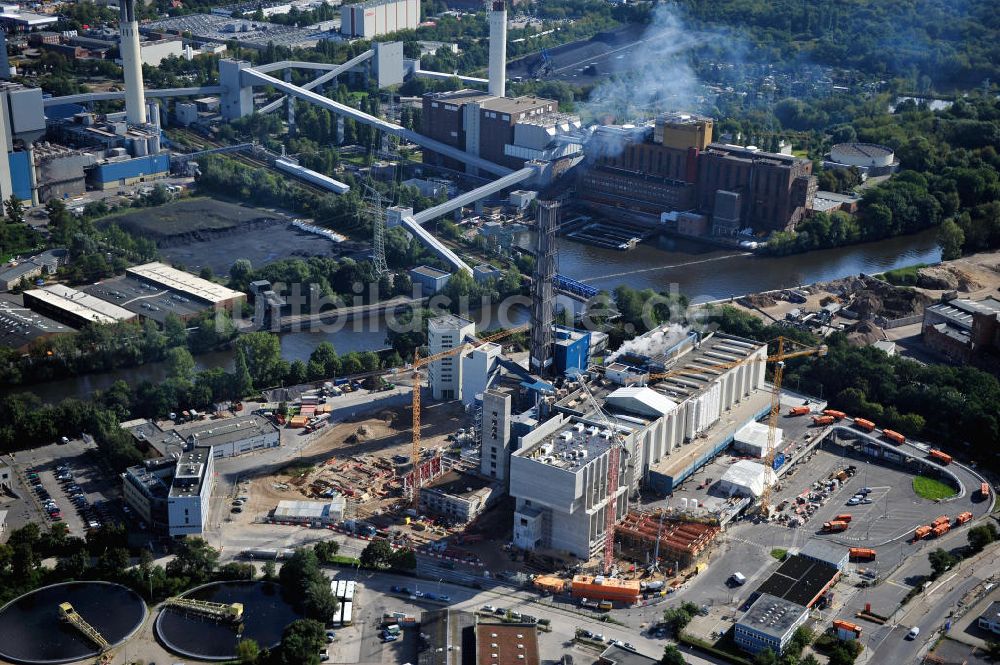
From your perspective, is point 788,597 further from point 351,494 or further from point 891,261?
point 891,261

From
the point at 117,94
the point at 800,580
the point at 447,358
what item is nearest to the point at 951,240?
the point at 447,358

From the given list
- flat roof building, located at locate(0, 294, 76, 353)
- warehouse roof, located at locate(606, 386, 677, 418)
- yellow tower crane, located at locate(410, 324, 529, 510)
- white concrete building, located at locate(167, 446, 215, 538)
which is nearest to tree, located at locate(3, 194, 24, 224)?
flat roof building, located at locate(0, 294, 76, 353)

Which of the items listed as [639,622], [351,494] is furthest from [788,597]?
[351,494]

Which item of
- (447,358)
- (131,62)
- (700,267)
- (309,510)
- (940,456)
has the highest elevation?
(131,62)

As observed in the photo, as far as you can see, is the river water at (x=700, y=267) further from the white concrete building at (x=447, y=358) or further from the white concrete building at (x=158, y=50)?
the white concrete building at (x=158, y=50)

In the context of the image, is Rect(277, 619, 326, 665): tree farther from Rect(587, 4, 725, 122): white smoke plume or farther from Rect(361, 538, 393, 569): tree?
Rect(587, 4, 725, 122): white smoke plume

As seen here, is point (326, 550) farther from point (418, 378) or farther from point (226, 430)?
point (418, 378)
